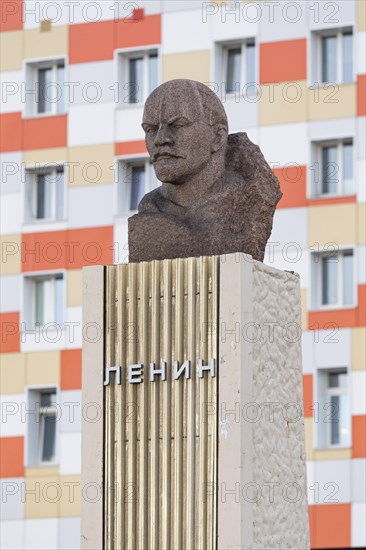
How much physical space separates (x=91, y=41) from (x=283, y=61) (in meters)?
4.02

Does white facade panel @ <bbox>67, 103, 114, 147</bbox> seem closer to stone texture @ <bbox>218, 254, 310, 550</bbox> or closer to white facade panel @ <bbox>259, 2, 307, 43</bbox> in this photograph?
white facade panel @ <bbox>259, 2, 307, 43</bbox>

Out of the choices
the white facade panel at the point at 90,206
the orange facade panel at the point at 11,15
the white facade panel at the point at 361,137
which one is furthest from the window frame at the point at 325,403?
the orange facade panel at the point at 11,15

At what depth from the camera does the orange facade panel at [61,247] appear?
41.2 metres

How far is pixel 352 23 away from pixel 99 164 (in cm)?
526

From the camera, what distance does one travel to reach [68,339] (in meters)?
41.9

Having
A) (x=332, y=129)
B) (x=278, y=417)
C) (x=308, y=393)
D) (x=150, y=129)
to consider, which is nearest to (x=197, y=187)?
(x=150, y=129)

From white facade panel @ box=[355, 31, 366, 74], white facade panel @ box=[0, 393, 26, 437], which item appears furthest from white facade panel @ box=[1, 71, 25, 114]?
white facade panel @ box=[355, 31, 366, 74]

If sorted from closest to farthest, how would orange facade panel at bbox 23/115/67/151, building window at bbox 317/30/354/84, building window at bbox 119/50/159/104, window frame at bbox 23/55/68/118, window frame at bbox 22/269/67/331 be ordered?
building window at bbox 317/30/354/84, building window at bbox 119/50/159/104, orange facade panel at bbox 23/115/67/151, window frame at bbox 22/269/67/331, window frame at bbox 23/55/68/118

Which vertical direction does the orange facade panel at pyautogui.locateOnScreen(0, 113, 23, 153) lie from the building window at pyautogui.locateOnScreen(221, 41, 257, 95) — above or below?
below

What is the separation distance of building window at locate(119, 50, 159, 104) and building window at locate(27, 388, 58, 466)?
5.46 metres

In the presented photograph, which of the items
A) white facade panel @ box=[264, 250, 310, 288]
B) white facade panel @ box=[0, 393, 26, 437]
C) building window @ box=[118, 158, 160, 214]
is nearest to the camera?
white facade panel @ box=[264, 250, 310, 288]

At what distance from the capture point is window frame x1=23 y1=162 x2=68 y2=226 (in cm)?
4188

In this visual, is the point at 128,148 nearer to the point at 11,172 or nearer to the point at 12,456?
the point at 11,172

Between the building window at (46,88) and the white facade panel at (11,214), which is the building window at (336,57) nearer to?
the building window at (46,88)
